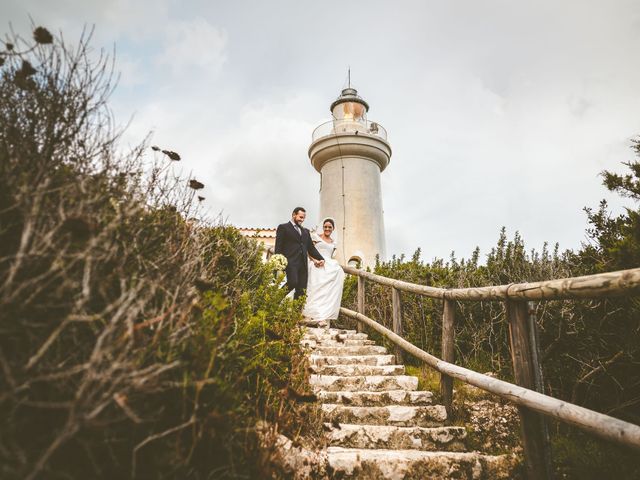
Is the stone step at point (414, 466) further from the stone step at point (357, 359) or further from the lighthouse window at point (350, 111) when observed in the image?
the lighthouse window at point (350, 111)

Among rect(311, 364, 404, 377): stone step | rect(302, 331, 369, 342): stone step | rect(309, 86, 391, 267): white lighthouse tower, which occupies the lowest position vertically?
rect(311, 364, 404, 377): stone step

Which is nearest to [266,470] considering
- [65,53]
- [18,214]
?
[18,214]

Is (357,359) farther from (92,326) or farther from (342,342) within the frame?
(92,326)

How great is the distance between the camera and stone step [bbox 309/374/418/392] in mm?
4051

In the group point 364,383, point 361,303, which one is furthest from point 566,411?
point 361,303

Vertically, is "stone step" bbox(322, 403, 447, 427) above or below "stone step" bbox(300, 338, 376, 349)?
below

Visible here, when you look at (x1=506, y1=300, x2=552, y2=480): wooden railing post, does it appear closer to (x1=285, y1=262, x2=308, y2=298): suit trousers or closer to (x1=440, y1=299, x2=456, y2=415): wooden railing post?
(x1=440, y1=299, x2=456, y2=415): wooden railing post

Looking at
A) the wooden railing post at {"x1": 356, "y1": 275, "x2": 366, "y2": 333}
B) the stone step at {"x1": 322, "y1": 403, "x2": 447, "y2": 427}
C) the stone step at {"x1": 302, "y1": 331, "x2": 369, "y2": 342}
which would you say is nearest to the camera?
the stone step at {"x1": 322, "y1": 403, "x2": 447, "y2": 427}

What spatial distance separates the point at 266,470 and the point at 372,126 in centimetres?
1596

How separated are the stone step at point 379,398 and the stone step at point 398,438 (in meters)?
0.49

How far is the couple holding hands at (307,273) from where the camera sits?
6625 mm

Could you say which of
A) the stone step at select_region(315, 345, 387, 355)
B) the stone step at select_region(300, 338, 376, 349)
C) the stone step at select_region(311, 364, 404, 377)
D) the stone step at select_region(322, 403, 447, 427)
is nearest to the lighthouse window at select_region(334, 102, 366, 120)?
the stone step at select_region(300, 338, 376, 349)

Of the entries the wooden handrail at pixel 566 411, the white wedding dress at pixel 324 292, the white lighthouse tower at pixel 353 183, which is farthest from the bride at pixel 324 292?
the white lighthouse tower at pixel 353 183

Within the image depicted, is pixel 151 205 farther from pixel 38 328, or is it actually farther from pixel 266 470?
pixel 266 470
